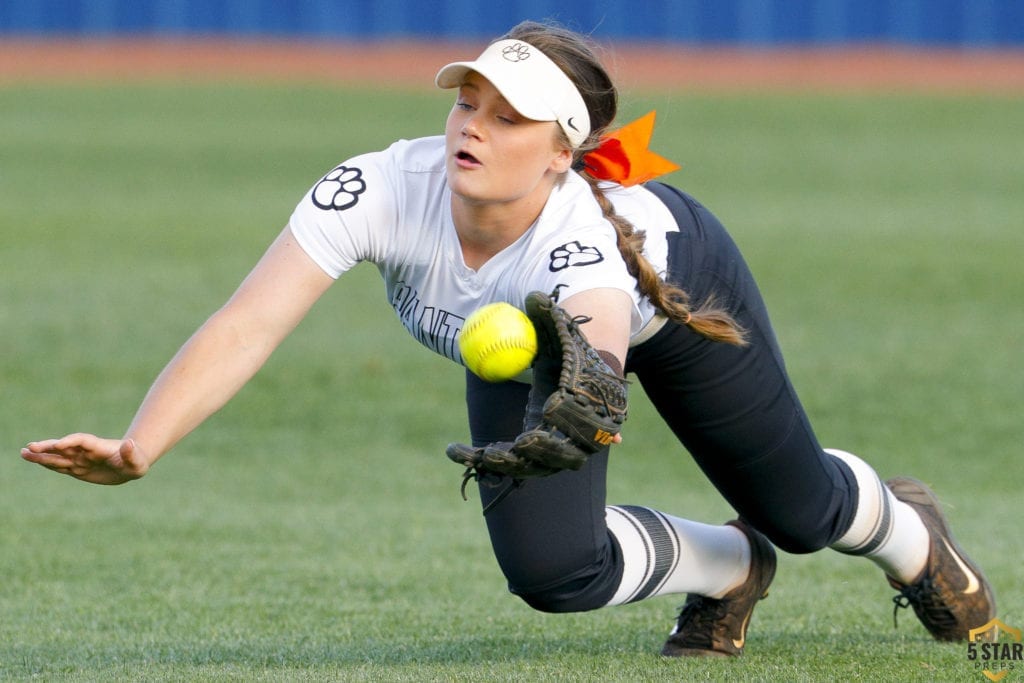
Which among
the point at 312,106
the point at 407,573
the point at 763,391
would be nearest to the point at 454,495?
the point at 407,573

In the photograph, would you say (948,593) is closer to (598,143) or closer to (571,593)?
(571,593)

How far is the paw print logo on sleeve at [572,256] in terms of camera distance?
11.0ft

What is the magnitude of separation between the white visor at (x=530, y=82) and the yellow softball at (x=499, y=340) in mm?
502

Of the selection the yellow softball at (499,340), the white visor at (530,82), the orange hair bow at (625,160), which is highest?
the white visor at (530,82)

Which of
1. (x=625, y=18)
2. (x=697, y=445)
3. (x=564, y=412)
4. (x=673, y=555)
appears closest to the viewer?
(x=564, y=412)

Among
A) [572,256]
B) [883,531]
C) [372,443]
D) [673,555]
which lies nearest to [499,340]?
[572,256]

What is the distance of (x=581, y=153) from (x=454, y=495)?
3.21 metres

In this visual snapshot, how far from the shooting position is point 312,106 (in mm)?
24438

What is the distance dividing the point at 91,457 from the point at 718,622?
72.0 inches

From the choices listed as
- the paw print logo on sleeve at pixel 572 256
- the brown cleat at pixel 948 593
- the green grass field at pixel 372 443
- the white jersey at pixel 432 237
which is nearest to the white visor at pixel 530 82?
the white jersey at pixel 432 237

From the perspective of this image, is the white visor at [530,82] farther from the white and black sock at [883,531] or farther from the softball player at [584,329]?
the white and black sock at [883,531]

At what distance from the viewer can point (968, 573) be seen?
14.5 ft

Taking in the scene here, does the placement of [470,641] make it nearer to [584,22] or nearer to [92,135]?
[92,135]

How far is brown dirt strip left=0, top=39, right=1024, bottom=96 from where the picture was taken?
27.6 m
